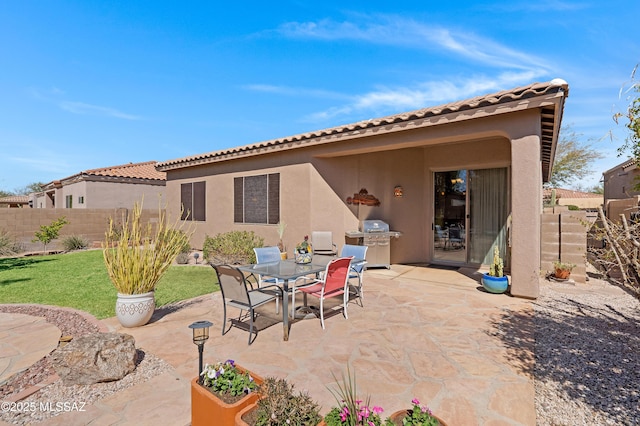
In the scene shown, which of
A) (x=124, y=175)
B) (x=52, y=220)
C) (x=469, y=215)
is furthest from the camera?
(x=124, y=175)

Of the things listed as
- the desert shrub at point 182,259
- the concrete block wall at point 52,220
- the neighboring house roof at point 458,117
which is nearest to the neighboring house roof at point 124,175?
the concrete block wall at point 52,220

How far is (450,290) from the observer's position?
708cm

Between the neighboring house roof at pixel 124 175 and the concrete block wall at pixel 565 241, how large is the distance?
1973cm

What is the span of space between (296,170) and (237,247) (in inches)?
122

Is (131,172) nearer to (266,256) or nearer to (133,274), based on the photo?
(266,256)

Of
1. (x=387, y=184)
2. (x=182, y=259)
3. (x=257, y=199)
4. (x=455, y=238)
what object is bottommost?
(x=182, y=259)

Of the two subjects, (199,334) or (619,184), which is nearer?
(199,334)

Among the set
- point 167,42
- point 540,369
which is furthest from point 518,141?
point 167,42

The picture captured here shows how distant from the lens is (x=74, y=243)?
575 inches

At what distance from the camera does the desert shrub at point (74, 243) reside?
565 inches

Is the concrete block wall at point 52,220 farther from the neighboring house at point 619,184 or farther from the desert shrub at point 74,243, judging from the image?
the neighboring house at point 619,184

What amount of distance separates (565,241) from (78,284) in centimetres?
1266

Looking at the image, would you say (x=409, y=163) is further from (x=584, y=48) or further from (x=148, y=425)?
(x=148, y=425)

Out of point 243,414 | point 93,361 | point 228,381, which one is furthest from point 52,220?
point 243,414
